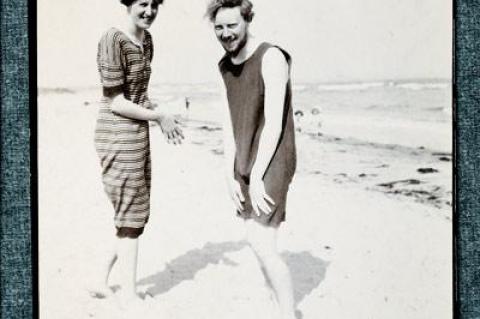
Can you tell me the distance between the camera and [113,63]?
121 cm

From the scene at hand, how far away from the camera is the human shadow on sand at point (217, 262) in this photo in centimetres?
122

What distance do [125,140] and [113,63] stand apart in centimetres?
13

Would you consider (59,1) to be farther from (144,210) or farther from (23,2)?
(144,210)

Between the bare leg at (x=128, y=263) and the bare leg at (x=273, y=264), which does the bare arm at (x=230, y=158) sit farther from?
the bare leg at (x=128, y=263)

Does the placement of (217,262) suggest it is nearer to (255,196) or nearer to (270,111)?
(255,196)

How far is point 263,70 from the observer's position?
1194 millimetres

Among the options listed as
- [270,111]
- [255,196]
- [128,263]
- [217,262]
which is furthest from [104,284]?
[270,111]

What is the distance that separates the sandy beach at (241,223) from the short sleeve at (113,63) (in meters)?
0.05

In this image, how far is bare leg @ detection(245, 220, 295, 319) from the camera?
1207 millimetres

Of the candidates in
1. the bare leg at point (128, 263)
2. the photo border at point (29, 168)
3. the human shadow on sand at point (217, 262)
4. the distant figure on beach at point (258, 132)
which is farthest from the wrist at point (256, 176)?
the photo border at point (29, 168)

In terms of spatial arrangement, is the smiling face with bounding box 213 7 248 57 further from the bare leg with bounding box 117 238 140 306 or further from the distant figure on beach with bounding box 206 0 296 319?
the bare leg with bounding box 117 238 140 306

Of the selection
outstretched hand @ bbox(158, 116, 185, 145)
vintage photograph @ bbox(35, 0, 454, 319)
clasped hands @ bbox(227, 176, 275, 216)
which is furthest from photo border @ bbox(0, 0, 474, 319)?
clasped hands @ bbox(227, 176, 275, 216)

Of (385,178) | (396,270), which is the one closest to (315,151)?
(385,178)

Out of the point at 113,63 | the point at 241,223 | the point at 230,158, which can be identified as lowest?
the point at 241,223
